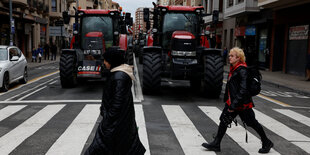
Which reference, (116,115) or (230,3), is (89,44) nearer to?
(116,115)

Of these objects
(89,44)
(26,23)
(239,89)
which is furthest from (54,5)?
(239,89)

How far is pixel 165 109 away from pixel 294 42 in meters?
16.6

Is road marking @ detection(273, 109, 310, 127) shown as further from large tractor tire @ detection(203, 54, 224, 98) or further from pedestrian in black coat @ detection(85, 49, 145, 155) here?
pedestrian in black coat @ detection(85, 49, 145, 155)

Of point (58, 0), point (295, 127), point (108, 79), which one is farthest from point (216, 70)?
point (58, 0)

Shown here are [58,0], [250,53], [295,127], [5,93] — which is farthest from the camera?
[58,0]

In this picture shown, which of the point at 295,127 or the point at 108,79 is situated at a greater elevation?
the point at 108,79

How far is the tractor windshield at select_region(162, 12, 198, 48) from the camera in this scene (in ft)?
37.8

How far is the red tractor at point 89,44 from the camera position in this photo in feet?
39.1

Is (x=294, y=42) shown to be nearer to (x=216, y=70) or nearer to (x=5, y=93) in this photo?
(x=216, y=70)

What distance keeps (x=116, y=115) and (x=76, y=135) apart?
2993 mm

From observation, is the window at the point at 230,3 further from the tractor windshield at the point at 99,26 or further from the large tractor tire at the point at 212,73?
the large tractor tire at the point at 212,73

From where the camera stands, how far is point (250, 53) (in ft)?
92.0

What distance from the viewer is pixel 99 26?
13.7m

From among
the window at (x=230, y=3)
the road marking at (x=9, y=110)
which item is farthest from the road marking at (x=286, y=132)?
the window at (x=230, y=3)
